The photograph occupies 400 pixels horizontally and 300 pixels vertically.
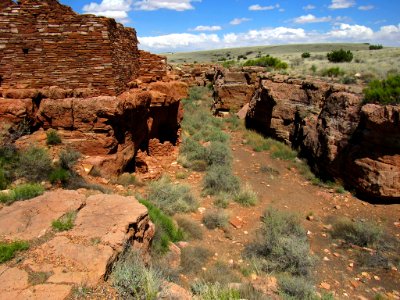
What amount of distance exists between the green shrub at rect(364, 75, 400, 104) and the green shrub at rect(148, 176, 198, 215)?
5.76m

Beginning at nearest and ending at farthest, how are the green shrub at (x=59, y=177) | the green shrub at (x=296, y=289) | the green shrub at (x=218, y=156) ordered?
the green shrub at (x=296, y=289) < the green shrub at (x=59, y=177) < the green shrub at (x=218, y=156)

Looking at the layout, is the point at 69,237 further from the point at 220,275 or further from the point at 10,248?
the point at 220,275

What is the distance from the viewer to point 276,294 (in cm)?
446

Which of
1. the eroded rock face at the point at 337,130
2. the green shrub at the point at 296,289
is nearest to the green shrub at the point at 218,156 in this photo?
the eroded rock face at the point at 337,130

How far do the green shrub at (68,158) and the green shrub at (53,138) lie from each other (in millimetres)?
405

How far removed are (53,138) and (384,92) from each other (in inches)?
333

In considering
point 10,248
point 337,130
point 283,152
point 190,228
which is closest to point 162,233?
point 190,228

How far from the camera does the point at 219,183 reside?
8.40 meters

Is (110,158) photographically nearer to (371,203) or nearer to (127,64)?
(127,64)

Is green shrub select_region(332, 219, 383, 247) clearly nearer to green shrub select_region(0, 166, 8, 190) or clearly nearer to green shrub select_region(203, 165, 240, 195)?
green shrub select_region(203, 165, 240, 195)

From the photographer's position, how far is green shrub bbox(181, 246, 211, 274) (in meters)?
4.92

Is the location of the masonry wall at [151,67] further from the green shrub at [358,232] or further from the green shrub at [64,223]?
the green shrub at [358,232]

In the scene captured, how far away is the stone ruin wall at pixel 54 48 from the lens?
6691 mm

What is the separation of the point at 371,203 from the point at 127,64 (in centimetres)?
716
